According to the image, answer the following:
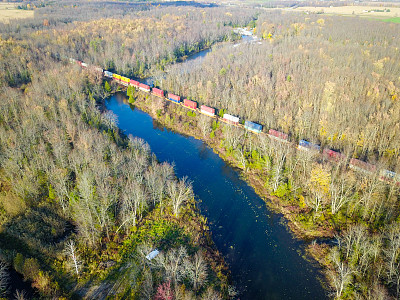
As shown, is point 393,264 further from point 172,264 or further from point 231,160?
point 231,160

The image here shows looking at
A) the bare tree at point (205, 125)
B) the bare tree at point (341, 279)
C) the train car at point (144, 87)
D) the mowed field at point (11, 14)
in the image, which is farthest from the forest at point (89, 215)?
the mowed field at point (11, 14)

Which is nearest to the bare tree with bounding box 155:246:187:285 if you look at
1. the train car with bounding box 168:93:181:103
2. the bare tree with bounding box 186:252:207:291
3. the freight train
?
the bare tree with bounding box 186:252:207:291

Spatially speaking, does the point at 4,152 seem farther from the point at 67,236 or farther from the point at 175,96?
the point at 175,96

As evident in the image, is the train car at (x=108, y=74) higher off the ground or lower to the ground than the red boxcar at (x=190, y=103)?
higher

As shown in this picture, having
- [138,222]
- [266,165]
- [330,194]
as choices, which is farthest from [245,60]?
[138,222]

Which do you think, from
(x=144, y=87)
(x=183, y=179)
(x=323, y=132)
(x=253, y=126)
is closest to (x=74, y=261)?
(x=183, y=179)

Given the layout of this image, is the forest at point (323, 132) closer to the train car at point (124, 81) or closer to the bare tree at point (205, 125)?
the bare tree at point (205, 125)
